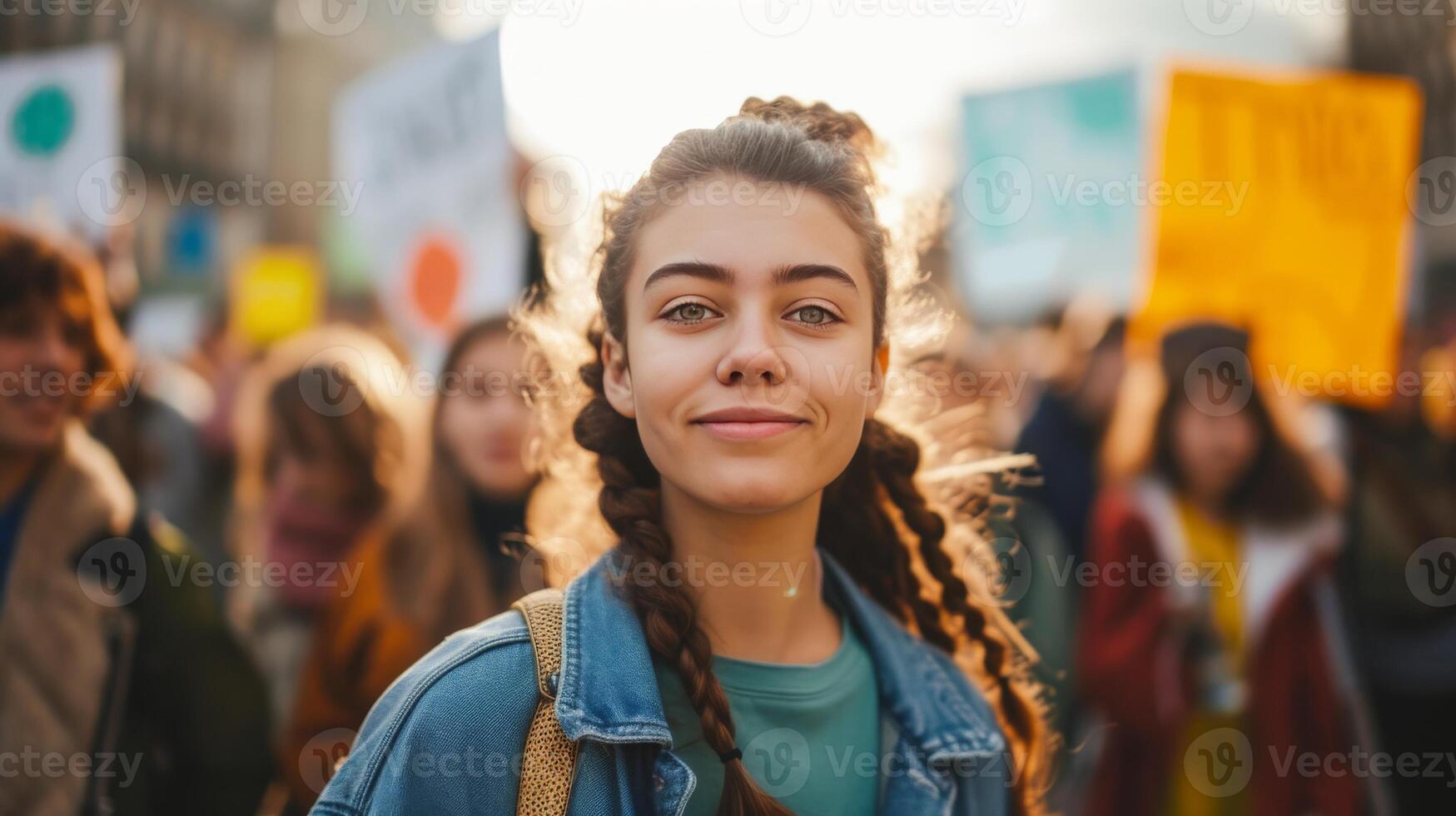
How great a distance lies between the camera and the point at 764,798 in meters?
1.68

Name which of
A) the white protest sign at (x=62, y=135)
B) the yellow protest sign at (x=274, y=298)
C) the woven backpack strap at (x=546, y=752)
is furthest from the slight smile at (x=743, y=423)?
the yellow protest sign at (x=274, y=298)

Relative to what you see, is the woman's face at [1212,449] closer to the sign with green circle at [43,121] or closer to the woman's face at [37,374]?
the woman's face at [37,374]

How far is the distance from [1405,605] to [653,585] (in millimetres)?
3626

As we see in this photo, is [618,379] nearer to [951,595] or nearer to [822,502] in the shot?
[822,502]

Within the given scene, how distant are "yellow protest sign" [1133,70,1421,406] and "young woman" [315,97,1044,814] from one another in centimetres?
316

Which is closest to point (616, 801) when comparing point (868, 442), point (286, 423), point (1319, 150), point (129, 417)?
point (868, 442)

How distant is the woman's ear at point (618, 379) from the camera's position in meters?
1.90

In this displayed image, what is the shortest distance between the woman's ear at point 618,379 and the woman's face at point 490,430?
1.67 meters

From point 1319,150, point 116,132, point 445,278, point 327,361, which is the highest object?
point 1319,150

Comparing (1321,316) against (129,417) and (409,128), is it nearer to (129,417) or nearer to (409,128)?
(409,128)

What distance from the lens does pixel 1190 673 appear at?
421 cm

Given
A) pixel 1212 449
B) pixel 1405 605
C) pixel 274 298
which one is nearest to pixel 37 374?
pixel 1212 449

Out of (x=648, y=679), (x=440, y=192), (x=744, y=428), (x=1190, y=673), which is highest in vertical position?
(x=440, y=192)

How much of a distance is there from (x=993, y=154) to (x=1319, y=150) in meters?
1.53
